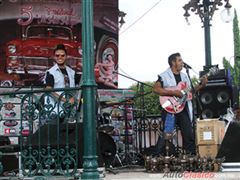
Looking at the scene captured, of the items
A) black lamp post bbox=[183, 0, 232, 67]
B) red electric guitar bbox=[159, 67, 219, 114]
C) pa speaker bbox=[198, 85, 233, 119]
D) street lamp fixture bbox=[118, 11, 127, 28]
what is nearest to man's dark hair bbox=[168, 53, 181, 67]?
red electric guitar bbox=[159, 67, 219, 114]

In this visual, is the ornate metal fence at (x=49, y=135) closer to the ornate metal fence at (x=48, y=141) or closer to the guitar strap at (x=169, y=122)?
the ornate metal fence at (x=48, y=141)

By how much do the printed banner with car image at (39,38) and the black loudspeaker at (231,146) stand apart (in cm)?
524

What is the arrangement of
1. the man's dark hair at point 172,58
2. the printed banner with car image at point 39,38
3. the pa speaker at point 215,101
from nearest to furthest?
1. the man's dark hair at point 172,58
2. the pa speaker at point 215,101
3. the printed banner with car image at point 39,38

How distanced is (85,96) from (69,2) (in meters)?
7.03

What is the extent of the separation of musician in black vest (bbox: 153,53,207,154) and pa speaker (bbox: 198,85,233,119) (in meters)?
1.78

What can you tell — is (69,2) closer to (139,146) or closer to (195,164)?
(139,146)

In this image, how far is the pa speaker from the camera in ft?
30.5

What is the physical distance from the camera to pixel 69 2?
1173cm

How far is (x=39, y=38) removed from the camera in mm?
11359

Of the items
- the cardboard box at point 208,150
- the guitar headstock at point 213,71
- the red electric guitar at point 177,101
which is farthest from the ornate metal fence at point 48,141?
the guitar headstock at point 213,71

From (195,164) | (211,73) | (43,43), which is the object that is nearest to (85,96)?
(195,164)

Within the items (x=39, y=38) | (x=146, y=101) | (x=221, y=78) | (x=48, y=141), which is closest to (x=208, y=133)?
(x=221, y=78)

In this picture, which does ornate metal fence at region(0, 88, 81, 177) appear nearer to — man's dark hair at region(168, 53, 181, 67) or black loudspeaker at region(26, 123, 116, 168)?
black loudspeaker at region(26, 123, 116, 168)

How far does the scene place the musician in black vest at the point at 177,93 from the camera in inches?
290
